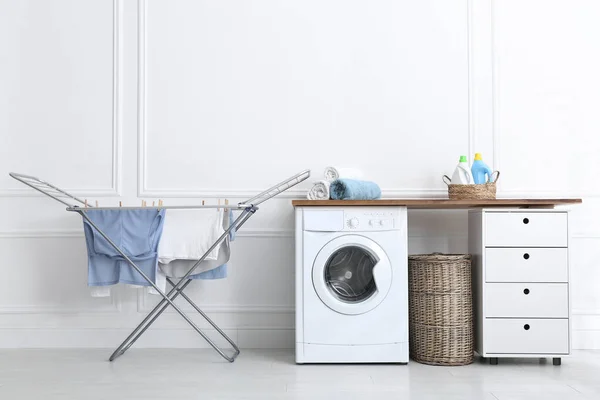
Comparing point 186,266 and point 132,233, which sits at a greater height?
point 132,233

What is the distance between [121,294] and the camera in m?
3.55

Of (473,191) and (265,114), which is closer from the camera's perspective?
(473,191)

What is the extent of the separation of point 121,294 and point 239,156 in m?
1.05

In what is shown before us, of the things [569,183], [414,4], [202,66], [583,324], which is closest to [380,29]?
[414,4]

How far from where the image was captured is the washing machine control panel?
3.04 m

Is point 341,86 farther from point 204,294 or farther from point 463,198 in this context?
point 204,294

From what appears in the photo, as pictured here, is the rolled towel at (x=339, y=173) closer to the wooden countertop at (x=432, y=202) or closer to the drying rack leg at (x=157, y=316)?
the wooden countertop at (x=432, y=202)

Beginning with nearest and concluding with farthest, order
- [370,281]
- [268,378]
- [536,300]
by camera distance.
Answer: [268,378] → [536,300] → [370,281]

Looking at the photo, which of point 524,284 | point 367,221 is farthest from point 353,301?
point 524,284

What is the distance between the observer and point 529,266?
3021 mm

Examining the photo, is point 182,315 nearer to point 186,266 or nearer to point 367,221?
point 186,266

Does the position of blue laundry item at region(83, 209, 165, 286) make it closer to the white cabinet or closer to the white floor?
the white floor

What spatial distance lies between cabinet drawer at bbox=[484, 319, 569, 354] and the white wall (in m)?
0.63

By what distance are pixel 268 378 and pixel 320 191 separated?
98 cm
